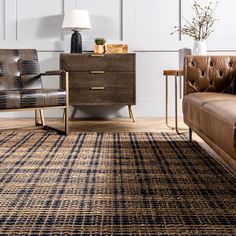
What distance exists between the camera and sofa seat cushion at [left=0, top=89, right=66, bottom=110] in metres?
2.85

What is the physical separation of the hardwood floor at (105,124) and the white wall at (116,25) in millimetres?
614

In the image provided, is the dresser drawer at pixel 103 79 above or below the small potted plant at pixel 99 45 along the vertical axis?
below

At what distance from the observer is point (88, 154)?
2359 mm

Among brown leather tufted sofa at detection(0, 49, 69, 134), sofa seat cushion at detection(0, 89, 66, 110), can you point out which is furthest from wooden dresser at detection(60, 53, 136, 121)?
sofa seat cushion at detection(0, 89, 66, 110)

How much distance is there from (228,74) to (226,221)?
1.57 m

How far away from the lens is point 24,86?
328cm

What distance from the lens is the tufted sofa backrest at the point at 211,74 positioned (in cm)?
272

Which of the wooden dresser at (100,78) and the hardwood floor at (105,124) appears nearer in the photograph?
the hardwood floor at (105,124)

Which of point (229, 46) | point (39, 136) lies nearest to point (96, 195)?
point (39, 136)

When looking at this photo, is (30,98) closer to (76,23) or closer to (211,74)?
(76,23)

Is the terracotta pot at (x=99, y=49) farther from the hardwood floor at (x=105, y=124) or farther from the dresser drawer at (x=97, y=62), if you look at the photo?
the hardwood floor at (x=105, y=124)

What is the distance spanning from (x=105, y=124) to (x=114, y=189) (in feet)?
6.70

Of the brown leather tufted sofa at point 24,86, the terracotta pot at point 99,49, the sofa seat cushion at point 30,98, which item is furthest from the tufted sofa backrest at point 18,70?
the terracotta pot at point 99,49

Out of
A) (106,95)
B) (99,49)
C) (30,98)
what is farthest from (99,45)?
(30,98)
